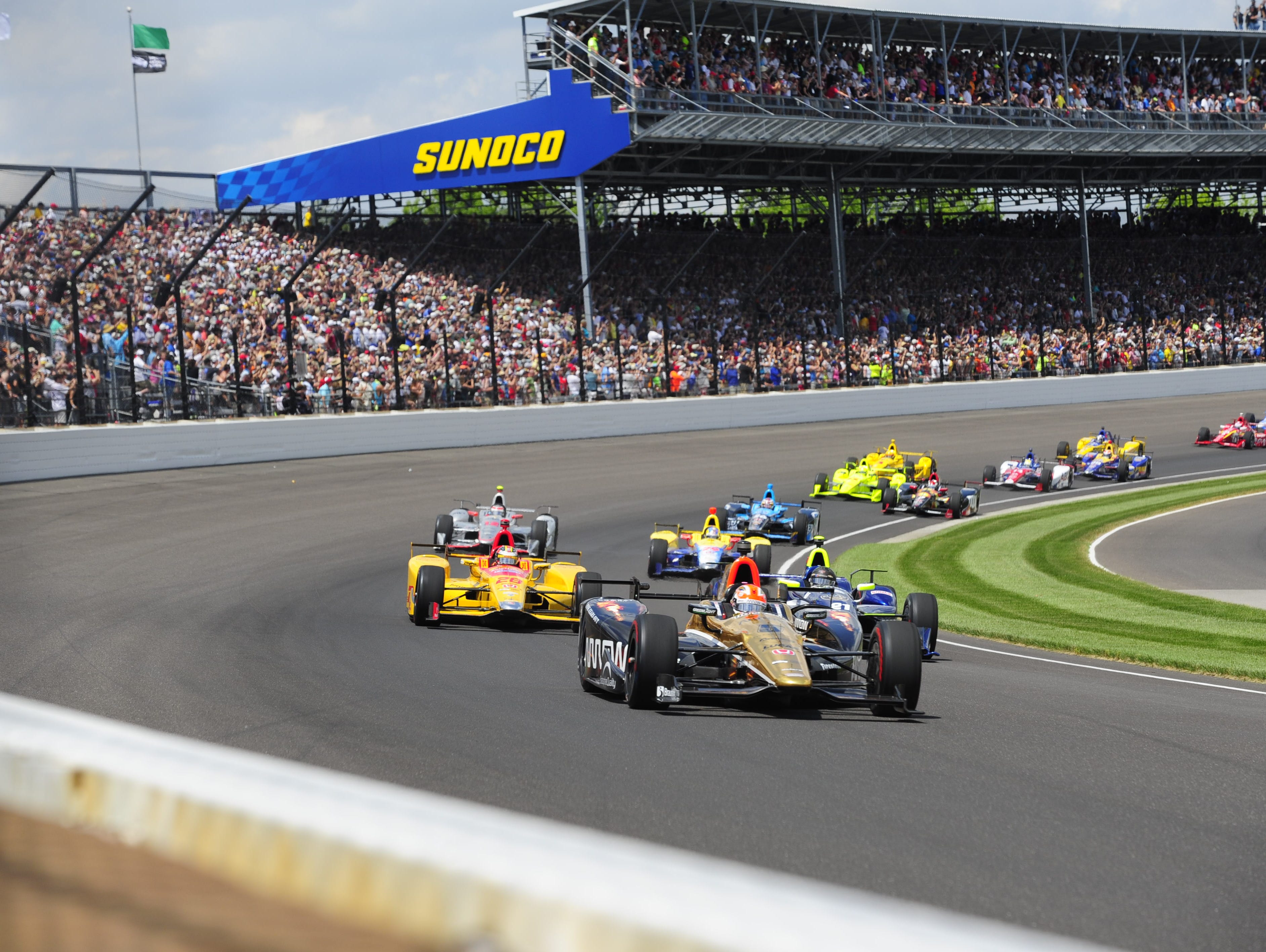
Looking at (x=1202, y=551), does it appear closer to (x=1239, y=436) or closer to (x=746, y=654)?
(x=746, y=654)

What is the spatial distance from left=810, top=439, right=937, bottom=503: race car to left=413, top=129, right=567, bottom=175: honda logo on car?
2005 centimetres

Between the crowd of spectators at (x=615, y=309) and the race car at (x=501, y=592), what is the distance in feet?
60.0

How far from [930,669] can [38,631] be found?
8886mm

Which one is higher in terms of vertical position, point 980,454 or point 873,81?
point 873,81

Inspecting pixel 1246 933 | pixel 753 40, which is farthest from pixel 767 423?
pixel 1246 933

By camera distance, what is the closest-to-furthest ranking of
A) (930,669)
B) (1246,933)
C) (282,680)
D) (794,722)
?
(1246,933)
(794,722)
(282,680)
(930,669)

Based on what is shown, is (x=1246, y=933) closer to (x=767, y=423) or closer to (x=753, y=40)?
(x=767, y=423)

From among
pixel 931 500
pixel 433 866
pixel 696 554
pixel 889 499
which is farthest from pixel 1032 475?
pixel 433 866

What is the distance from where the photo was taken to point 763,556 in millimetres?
19297

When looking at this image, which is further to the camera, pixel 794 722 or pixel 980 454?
pixel 980 454

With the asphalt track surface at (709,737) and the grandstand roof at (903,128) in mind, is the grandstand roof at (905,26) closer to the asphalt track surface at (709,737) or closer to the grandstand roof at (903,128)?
the grandstand roof at (903,128)

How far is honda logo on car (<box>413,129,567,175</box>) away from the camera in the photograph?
46.0m

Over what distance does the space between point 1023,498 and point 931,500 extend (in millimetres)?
4041

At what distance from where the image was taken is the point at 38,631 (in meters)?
14.1
